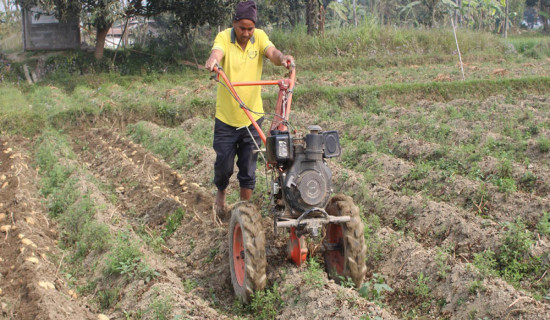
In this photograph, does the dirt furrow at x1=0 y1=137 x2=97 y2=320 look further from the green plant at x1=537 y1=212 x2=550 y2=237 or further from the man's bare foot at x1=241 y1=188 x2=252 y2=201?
the green plant at x1=537 y1=212 x2=550 y2=237

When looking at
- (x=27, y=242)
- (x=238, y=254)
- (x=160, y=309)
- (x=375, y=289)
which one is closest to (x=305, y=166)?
(x=238, y=254)

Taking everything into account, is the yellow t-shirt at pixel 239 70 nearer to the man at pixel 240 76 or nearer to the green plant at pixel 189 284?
the man at pixel 240 76

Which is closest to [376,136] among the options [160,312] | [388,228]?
[388,228]

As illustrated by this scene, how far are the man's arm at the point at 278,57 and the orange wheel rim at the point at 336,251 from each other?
56.5 inches

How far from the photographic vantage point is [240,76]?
503 centimetres

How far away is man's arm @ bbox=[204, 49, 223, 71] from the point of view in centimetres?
448

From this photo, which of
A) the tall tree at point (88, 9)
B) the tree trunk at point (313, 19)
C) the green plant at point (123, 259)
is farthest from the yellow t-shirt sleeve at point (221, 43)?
the tree trunk at point (313, 19)

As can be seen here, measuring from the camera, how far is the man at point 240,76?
15.8 feet

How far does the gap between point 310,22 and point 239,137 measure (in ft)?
53.0

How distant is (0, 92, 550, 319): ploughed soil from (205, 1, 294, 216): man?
0.81 m

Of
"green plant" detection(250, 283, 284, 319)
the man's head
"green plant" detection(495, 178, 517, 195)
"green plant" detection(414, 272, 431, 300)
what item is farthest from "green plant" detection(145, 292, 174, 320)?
"green plant" detection(495, 178, 517, 195)

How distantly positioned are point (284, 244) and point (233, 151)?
1008mm

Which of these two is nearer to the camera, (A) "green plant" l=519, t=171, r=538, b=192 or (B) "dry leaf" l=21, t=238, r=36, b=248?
(B) "dry leaf" l=21, t=238, r=36, b=248

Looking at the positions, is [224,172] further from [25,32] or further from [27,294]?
[25,32]
